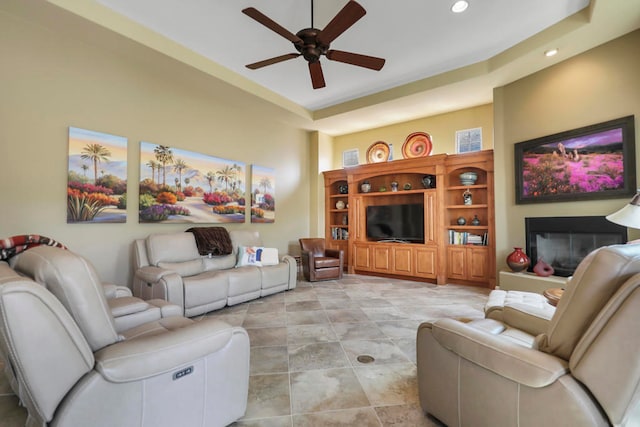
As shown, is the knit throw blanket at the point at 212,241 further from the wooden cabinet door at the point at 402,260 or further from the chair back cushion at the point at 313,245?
the wooden cabinet door at the point at 402,260

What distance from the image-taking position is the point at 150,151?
3898mm

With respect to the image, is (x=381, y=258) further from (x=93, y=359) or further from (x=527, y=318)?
(x=93, y=359)

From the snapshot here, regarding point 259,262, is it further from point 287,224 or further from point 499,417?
point 499,417

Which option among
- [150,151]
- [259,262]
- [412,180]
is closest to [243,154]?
[150,151]

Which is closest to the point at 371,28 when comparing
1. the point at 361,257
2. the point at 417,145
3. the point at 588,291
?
the point at 417,145

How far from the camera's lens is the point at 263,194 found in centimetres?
553

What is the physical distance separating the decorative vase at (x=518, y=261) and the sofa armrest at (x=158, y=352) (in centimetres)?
408

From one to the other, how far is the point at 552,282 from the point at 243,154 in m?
5.04

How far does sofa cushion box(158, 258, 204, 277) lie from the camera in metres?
3.57

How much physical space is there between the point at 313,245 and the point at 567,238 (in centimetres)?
391

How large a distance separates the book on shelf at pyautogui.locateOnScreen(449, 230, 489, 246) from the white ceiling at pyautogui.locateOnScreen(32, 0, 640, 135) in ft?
7.57

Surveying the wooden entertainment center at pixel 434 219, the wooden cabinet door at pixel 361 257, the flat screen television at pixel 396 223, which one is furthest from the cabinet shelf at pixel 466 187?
the wooden cabinet door at pixel 361 257

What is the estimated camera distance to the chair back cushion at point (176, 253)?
11.7ft

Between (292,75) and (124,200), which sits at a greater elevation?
(292,75)
